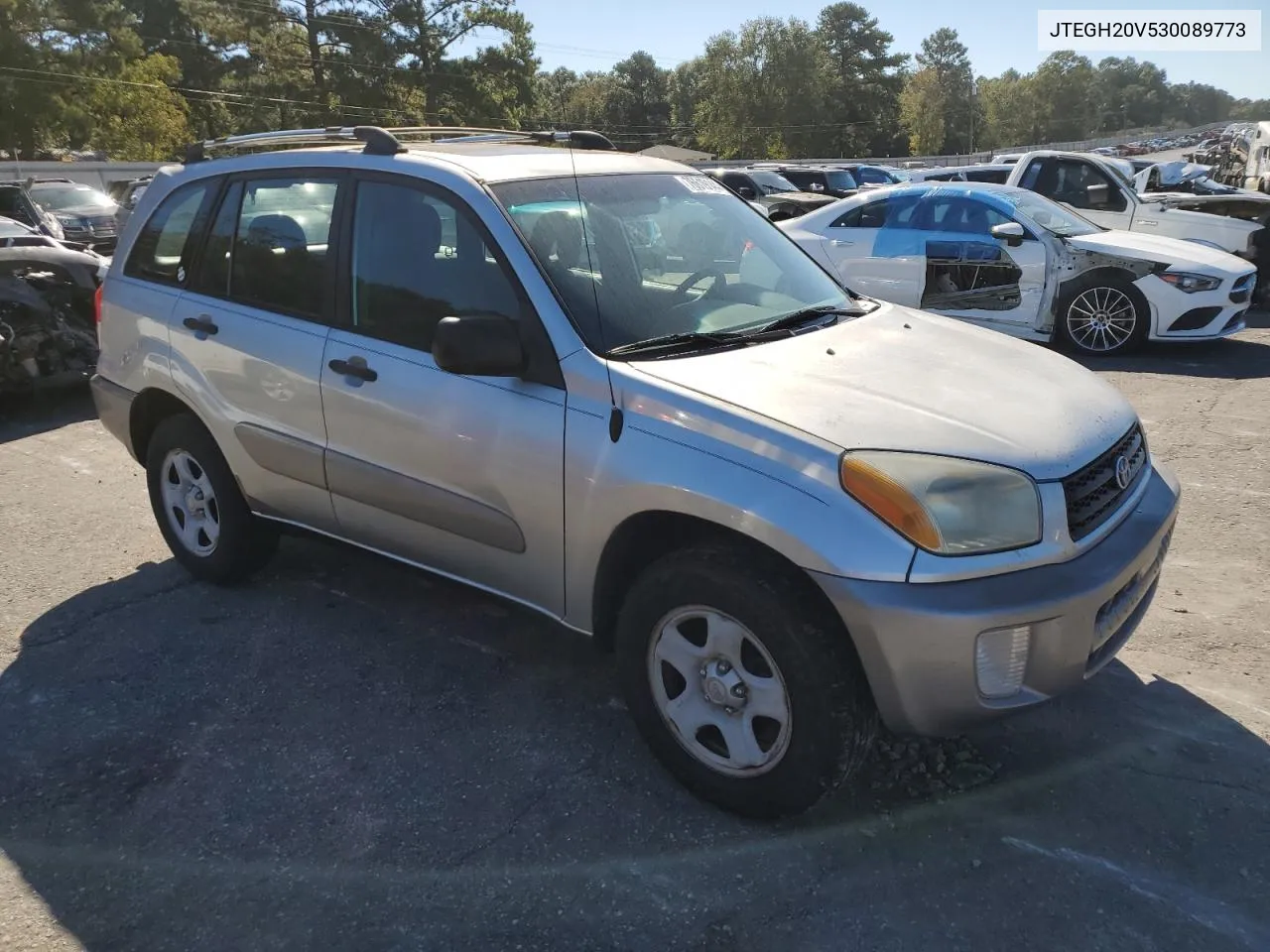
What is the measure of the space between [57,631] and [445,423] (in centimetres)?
215

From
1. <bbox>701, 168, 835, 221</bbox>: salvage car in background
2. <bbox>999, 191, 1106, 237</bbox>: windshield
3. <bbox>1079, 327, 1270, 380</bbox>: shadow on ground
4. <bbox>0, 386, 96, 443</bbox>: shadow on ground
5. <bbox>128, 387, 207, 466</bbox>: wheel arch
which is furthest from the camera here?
<bbox>701, 168, 835, 221</bbox>: salvage car in background

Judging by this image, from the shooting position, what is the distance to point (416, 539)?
3.39 m

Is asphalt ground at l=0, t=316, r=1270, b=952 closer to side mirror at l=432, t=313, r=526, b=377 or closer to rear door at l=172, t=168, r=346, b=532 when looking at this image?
rear door at l=172, t=168, r=346, b=532

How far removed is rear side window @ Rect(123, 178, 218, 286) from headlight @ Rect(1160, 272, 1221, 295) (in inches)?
305

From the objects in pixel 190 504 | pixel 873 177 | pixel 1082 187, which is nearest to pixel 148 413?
pixel 190 504

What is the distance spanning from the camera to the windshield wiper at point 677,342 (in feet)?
9.46

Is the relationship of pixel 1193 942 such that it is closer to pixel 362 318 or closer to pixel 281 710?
pixel 281 710

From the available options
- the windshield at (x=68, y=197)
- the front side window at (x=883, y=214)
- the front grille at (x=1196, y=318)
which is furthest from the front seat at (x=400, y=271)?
the windshield at (x=68, y=197)

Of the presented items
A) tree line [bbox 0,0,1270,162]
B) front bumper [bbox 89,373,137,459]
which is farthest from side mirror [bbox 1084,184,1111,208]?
tree line [bbox 0,0,1270,162]

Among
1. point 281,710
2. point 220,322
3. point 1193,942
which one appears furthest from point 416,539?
point 1193,942

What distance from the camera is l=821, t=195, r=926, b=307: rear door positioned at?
9070mm

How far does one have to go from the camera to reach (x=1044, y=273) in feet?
28.1

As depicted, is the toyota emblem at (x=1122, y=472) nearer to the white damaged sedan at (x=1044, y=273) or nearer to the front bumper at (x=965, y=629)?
the front bumper at (x=965, y=629)

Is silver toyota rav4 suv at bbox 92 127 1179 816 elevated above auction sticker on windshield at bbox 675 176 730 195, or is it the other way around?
auction sticker on windshield at bbox 675 176 730 195
